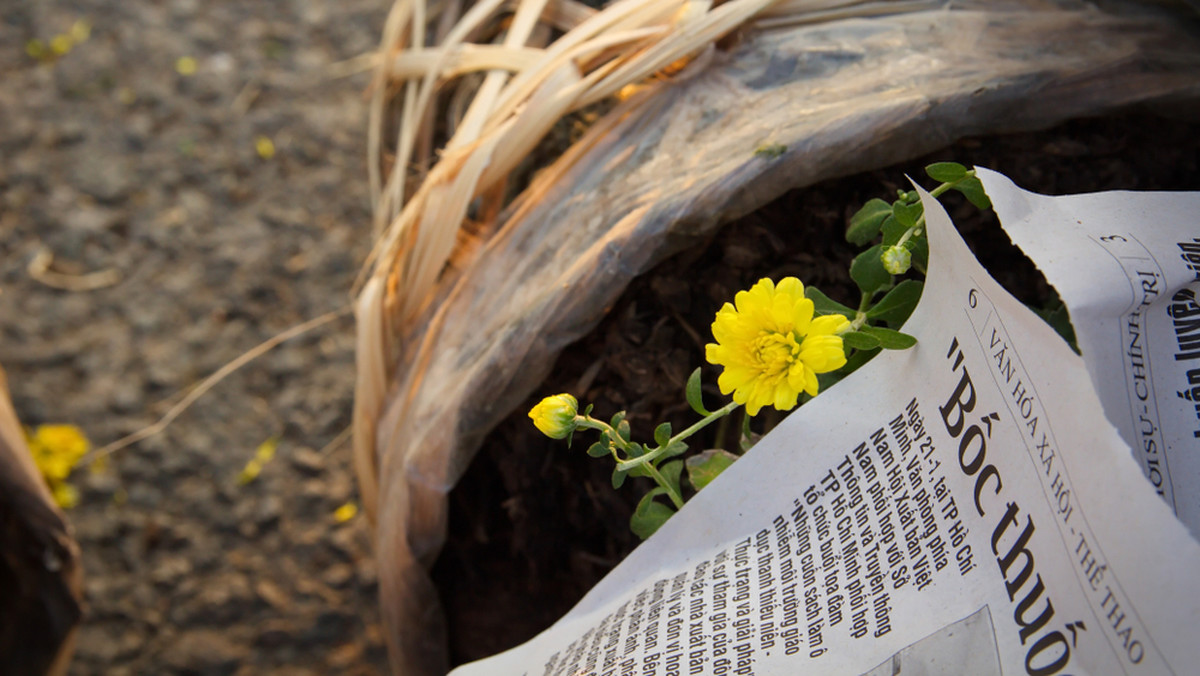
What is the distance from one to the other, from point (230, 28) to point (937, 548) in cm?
175

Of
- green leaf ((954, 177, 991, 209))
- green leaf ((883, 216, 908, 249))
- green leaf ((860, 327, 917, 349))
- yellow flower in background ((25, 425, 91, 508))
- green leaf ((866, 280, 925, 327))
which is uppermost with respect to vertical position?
green leaf ((954, 177, 991, 209))

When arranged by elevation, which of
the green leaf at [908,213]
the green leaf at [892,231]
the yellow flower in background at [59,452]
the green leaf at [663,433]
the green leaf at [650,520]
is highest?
the green leaf at [908,213]

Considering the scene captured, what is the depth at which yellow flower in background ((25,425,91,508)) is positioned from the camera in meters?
1.40

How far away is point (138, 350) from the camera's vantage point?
4.94 feet

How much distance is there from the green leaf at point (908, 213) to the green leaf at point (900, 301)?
47mm

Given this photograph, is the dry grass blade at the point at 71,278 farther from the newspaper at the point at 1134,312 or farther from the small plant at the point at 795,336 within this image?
the newspaper at the point at 1134,312

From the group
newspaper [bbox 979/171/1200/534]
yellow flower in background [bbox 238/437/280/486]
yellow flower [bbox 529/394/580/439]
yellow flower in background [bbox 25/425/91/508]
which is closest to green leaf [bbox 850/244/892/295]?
newspaper [bbox 979/171/1200/534]

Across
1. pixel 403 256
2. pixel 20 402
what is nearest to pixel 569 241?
pixel 403 256

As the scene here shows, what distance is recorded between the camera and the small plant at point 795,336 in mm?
534

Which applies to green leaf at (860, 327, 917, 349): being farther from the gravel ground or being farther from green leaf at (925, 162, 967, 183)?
the gravel ground

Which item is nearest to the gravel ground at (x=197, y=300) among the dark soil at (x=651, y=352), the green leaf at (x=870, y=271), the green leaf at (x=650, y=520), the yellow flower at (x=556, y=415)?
the dark soil at (x=651, y=352)

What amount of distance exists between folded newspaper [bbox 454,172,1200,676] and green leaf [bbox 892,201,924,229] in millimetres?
44

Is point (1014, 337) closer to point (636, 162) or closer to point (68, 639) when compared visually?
point (636, 162)

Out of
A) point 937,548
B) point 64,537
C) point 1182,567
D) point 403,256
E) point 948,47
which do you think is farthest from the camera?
point 64,537
